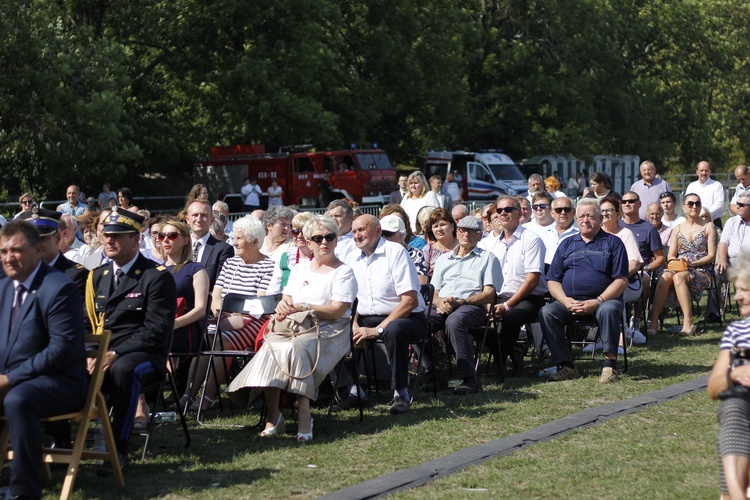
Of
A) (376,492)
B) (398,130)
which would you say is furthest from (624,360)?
(398,130)

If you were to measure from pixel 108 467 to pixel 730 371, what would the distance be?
139 inches

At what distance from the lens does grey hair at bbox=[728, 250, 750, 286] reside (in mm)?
4793

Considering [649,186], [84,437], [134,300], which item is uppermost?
[649,186]

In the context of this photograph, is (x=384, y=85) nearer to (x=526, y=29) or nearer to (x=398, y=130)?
(x=398, y=130)

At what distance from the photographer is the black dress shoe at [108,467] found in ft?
21.2

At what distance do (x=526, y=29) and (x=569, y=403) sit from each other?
1570 inches

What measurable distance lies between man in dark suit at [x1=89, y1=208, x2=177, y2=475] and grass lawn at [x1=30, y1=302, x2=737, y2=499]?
67 cm

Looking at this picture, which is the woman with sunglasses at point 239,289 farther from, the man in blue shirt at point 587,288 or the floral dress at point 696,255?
the floral dress at point 696,255

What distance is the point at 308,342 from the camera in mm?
7531

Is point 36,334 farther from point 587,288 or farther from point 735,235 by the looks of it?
point 735,235

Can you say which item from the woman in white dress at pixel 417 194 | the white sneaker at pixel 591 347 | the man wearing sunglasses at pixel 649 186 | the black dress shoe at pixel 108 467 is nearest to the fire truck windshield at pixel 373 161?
the man wearing sunglasses at pixel 649 186

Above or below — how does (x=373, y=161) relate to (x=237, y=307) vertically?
above

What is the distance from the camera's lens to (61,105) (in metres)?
26.1

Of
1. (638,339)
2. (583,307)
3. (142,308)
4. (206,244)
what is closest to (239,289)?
(206,244)
